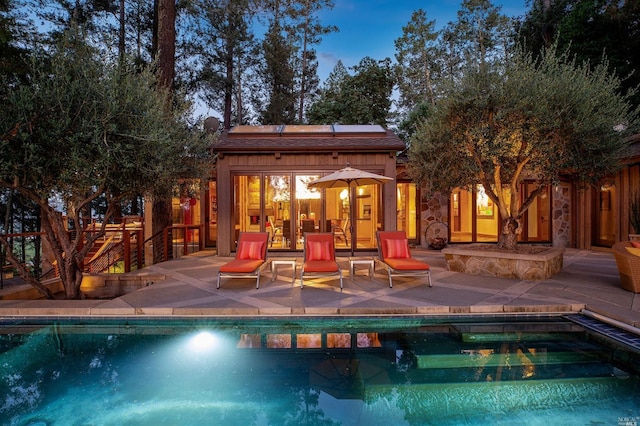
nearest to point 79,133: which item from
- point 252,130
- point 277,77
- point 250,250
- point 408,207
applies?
point 250,250

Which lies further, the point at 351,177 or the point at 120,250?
the point at 120,250

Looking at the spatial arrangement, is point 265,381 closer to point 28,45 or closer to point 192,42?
point 28,45

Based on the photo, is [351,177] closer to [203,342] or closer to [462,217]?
[203,342]

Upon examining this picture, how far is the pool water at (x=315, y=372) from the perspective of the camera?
316cm

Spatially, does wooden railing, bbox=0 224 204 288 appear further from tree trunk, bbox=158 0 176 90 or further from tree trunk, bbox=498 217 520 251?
tree trunk, bbox=498 217 520 251

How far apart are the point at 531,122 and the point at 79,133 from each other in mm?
8041

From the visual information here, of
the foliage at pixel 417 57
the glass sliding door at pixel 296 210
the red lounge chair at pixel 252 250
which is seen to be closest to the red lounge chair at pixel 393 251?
the red lounge chair at pixel 252 250

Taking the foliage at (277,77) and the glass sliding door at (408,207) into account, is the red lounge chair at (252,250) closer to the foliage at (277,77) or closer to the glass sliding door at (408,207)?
the glass sliding door at (408,207)

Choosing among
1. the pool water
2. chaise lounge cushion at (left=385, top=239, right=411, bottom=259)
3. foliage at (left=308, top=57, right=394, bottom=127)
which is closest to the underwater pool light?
the pool water

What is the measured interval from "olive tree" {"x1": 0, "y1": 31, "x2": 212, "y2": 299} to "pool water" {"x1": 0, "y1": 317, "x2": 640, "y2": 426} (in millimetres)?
2241

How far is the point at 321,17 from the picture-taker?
22547 millimetres

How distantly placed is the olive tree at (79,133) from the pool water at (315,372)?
2.24 metres

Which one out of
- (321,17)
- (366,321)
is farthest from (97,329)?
(321,17)

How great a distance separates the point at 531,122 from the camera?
684 centimetres
